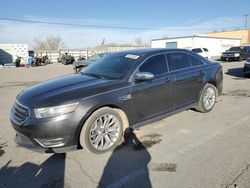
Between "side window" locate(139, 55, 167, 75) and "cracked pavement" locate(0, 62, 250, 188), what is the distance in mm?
1183

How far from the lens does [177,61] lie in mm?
5168

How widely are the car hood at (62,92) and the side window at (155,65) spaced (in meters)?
0.76

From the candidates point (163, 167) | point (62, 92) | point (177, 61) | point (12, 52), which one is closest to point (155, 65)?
point (177, 61)

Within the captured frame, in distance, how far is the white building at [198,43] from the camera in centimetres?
3847

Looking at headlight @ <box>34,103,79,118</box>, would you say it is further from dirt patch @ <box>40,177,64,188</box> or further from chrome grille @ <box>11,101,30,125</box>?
dirt patch @ <box>40,177,64,188</box>

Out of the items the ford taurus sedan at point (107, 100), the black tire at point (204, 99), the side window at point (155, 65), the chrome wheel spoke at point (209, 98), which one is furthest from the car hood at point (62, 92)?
the chrome wheel spoke at point (209, 98)

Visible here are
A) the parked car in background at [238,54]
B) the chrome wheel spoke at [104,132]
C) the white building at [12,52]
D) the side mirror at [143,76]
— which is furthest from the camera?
the white building at [12,52]

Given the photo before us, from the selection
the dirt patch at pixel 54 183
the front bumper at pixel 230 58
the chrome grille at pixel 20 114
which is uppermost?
the front bumper at pixel 230 58

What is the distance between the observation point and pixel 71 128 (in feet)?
11.5

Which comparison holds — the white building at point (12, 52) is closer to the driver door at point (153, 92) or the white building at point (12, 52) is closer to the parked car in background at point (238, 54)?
the parked car in background at point (238, 54)

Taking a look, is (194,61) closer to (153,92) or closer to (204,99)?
(204,99)

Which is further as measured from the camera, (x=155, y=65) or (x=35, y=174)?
(x=155, y=65)

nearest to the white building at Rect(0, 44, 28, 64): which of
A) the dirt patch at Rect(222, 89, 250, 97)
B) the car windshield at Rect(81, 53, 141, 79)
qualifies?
the dirt patch at Rect(222, 89, 250, 97)

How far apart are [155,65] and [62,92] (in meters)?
1.91
